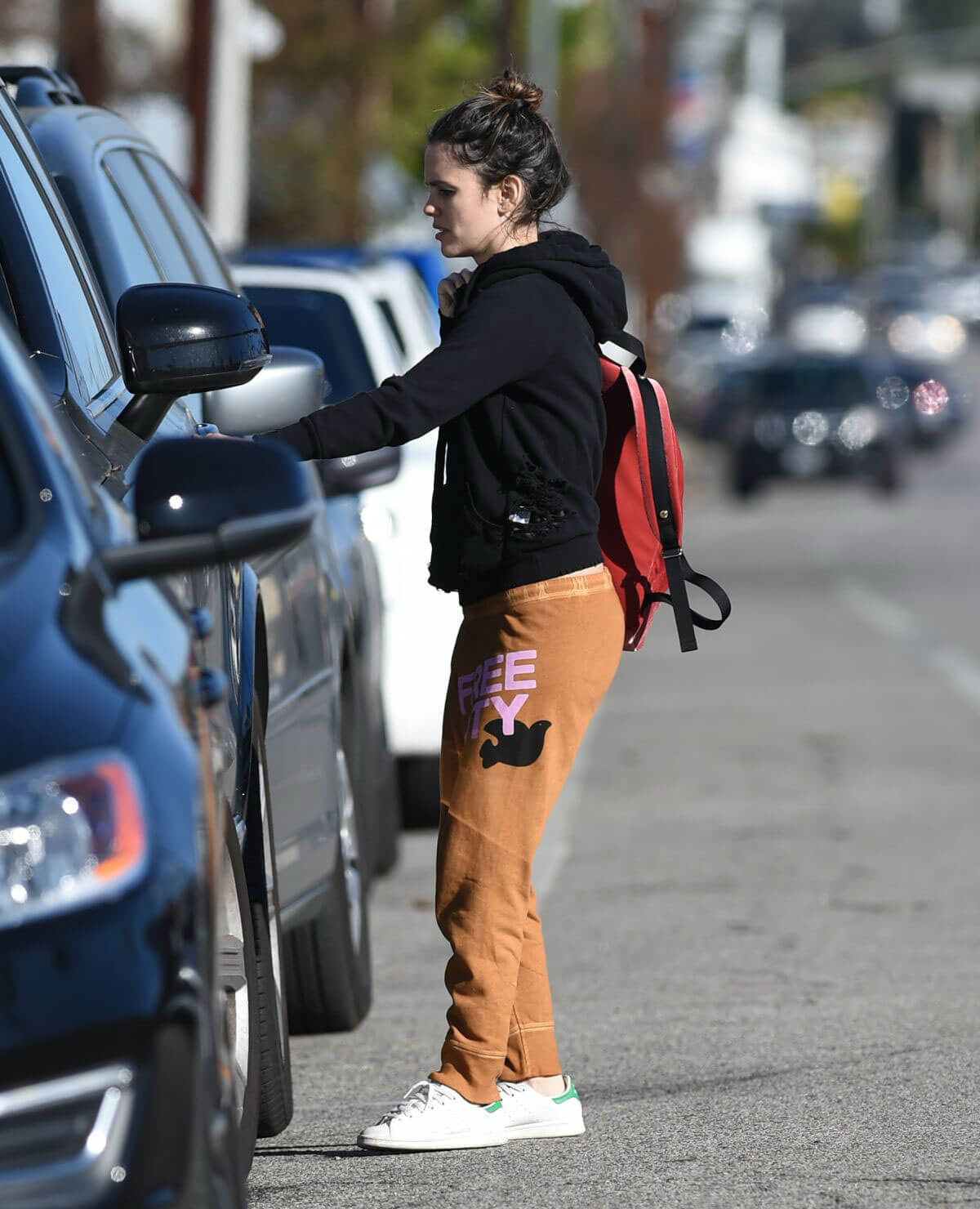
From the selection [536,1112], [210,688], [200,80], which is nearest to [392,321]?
[536,1112]

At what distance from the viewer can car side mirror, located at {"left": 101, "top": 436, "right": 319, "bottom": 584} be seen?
341cm

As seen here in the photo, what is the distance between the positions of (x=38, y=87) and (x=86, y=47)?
581 inches

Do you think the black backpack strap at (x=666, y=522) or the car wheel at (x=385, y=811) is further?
the car wheel at (x=385, y=811)

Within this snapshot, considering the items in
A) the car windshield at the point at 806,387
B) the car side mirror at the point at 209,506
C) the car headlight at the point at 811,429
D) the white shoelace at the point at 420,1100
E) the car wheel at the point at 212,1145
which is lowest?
the car headlight at the point at 811,429

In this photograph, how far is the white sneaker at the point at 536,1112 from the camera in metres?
Result: 4.98

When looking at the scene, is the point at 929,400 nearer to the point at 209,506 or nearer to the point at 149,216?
the point at 149,216

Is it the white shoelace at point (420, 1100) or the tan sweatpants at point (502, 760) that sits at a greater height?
the tan sweatpants at point (502, 760)

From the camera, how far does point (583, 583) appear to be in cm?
479

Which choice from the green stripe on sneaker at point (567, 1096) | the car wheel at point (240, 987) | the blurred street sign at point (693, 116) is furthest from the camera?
the blurred street sign at point (693, 116)

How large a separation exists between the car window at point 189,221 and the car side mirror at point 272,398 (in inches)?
15.9

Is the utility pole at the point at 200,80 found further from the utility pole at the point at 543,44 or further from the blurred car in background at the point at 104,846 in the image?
the utility pole at the point at 543,44

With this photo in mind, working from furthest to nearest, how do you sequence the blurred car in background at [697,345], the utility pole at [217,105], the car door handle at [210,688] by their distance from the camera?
the blurred car in background at [697,345]
the utility pole at [217,105]
the car door handle at [210,688]

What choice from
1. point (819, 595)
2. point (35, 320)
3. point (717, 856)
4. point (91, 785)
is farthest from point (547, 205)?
point (819, 595)

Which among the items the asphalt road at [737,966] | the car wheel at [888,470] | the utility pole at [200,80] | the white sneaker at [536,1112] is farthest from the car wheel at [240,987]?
the car wheel at [888,470]
